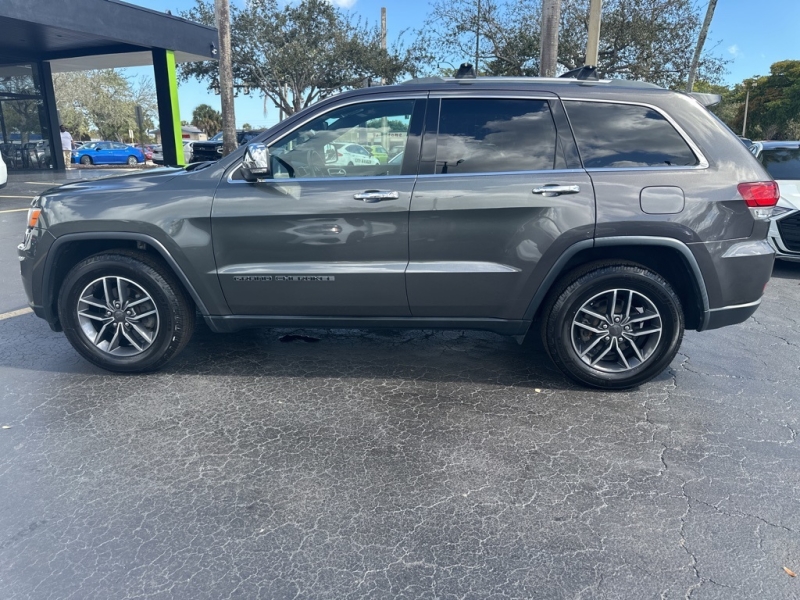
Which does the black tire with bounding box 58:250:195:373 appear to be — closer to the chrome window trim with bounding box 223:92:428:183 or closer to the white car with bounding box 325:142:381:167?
the chrome window trim with bounding box 223:92:428:183

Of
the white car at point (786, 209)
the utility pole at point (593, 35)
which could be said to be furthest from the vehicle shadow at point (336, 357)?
the utility pole at point (593, 35)

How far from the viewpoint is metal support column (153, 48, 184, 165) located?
17391mm

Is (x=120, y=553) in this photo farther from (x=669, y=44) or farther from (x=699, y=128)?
(x=669, y=44)

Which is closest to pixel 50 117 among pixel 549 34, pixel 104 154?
pixel 104 154

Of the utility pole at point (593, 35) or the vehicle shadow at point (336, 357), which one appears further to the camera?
the utility pole at point (593, 35)

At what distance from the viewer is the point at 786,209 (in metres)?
7.06

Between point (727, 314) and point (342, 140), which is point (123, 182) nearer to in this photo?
point (342, 140)

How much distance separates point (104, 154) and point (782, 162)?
3271 cm

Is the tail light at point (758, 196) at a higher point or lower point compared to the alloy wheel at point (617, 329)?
higher

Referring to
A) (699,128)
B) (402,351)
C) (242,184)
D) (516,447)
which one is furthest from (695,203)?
(242,184)

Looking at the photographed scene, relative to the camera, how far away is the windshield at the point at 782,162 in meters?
7.81

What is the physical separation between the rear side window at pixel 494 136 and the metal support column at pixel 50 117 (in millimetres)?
21623

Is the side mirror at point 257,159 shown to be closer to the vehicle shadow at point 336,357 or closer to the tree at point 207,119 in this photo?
the vehicle shadow at point 336,357

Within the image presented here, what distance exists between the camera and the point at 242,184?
3.83 metres
